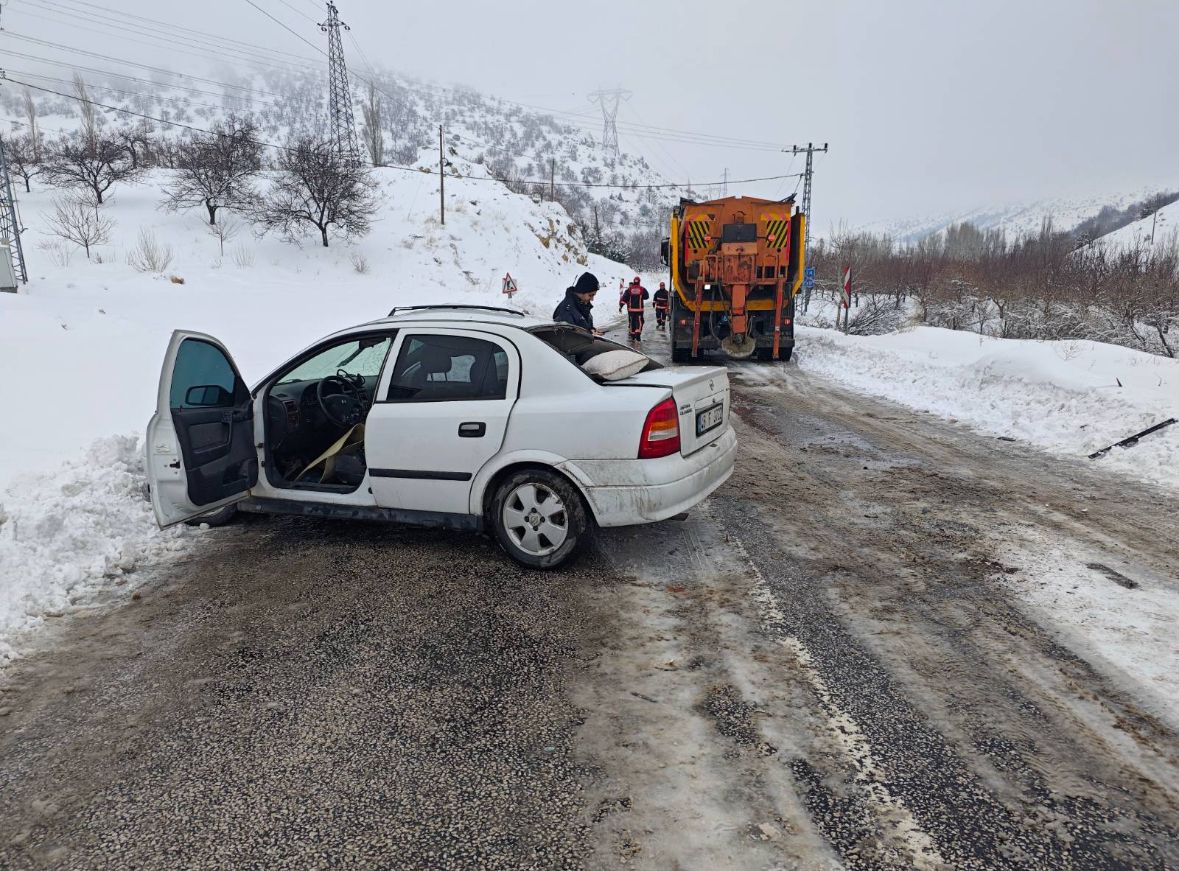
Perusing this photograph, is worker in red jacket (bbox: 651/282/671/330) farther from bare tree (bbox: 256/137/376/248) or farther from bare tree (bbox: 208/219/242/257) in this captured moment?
bare tree (bbox: 208/219/242/257)

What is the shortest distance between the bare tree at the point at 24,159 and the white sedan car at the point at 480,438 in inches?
1286

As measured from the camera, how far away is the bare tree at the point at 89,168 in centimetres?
2803

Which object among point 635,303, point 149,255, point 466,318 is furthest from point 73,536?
point 149,255

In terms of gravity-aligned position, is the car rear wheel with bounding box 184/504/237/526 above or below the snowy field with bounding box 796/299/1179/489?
below

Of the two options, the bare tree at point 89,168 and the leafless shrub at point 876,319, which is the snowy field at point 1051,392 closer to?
the leafless shrub at point 876,319

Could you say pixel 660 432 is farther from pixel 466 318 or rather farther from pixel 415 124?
pixel 415 124

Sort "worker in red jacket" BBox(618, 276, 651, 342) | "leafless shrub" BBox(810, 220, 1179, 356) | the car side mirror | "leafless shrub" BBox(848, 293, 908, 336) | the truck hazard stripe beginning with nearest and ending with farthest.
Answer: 1. the car side mirror
2. the truck hazard stripe
3. "worker in red jacket" BBox(618, 276, 651, 342)
4. "leafless shrub" BBox(810, 220, 1179, 356)
5. "leafless shrub" BBox(848, 293, 908, 336)

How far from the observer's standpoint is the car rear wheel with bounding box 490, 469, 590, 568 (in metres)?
4.07

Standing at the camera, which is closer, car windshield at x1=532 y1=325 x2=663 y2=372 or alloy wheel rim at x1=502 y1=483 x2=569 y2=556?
alloy wheel rim at x1=502 y1=483 x2=569 y2=556

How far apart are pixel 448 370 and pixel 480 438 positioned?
1.83 feet

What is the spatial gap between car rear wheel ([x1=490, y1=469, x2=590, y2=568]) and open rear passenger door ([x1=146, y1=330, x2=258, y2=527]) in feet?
6.16

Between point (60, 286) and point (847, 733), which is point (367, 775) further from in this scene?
point (60, 286)

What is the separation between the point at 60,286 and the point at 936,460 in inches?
721

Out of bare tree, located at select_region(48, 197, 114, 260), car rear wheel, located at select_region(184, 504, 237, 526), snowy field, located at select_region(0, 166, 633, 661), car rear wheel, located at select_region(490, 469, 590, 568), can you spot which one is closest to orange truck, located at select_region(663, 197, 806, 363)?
snowy field, located at select_region(0, 166, 633, 661)
